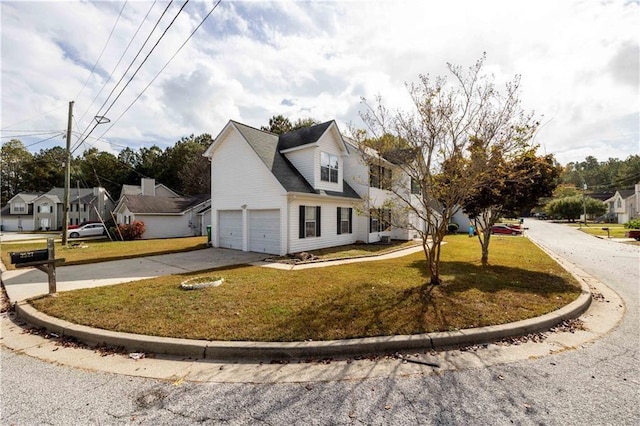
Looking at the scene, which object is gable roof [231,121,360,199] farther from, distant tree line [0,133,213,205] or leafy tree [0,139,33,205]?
leafy tree [0,139,33,205]

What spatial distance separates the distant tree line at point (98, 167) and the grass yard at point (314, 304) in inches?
1784

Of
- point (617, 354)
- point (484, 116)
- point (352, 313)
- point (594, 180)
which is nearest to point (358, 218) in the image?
point (484, 116)

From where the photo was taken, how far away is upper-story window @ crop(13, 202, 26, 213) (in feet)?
138

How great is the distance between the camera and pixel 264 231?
13938 mm

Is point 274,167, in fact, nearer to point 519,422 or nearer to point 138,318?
point 138,318

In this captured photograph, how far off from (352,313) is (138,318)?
3.85 meters

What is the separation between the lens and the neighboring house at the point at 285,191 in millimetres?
13297

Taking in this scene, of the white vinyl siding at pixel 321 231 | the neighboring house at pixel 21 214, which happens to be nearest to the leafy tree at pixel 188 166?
the neighboring house at pixel 21 214

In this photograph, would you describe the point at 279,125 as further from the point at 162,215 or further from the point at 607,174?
the point at 607,174

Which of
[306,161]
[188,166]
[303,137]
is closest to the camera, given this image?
[306,161]

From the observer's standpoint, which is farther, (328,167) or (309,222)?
(328,167)

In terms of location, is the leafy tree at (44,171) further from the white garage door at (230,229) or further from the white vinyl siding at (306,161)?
the white vinyl siding at (306,161)

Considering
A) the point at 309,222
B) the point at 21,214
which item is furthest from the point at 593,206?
the point at 21,214

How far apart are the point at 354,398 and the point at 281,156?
14.1 meters
